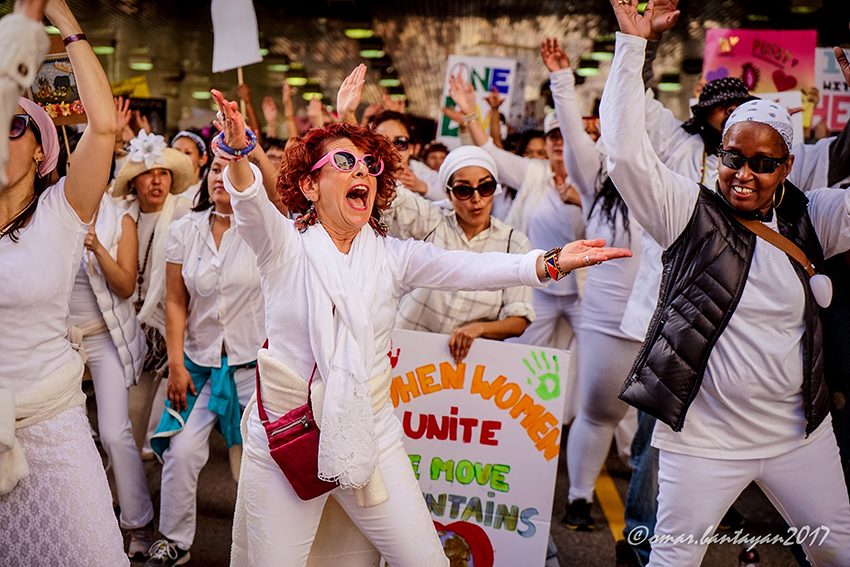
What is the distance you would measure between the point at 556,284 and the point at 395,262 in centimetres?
291

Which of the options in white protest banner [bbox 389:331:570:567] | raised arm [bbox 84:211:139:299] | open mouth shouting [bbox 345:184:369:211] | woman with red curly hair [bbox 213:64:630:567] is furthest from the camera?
raised arm [bbox 84:211:139:299]

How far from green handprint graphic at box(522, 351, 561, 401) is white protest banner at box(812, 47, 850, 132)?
4288 millimetres

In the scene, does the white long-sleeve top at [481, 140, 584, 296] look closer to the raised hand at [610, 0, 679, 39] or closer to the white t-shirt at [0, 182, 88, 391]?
the raised hand at [610, 0, 679, 39]

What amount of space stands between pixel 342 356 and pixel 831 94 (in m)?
5.90

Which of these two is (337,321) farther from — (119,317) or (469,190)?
(119,317)

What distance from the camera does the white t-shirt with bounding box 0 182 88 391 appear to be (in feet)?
10.4

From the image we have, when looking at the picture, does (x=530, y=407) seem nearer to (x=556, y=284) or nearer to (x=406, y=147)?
(x=556, y=284)

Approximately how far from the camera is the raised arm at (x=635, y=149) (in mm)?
3357

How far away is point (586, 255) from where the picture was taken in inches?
131

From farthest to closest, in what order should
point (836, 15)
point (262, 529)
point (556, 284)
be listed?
point (836, 15) → point (556, 284) → point (262, 529)

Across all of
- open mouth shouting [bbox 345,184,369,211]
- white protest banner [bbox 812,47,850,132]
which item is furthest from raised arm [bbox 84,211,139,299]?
white protest banner [bbox 812,47,850,132]

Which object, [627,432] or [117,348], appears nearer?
[117,348]

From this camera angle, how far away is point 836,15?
1454 cm

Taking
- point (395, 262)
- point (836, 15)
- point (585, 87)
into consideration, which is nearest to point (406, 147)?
point (395, 262)
